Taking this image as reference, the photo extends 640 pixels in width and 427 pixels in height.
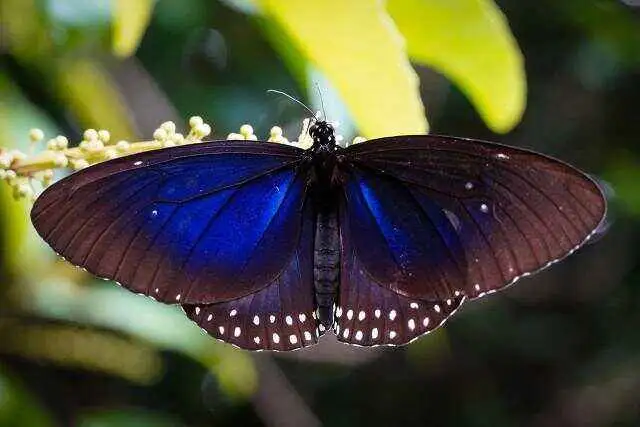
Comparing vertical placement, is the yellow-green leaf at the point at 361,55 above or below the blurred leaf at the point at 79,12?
above

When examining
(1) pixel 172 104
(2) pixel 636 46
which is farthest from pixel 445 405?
(1) pixel 172 104

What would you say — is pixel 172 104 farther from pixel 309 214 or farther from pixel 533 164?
pixel 533 164

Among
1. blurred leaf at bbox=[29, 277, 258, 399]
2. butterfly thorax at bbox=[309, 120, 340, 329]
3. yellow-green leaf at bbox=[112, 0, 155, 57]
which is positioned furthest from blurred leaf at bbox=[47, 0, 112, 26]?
butterfly thorax at bbox=[309, 120, 340, 329]

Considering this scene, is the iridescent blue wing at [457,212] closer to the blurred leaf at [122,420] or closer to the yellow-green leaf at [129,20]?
the yellow-green leaf at [129,20]

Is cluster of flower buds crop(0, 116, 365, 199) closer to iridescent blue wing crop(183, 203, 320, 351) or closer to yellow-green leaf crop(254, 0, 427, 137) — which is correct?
yellow-green leaf crop(254, 0, 427, 137)

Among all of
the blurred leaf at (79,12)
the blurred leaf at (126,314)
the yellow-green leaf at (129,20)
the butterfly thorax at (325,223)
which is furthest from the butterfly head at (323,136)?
the blurred leaf at (126,314)

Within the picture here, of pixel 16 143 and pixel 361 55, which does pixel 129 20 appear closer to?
pixel 361 55
